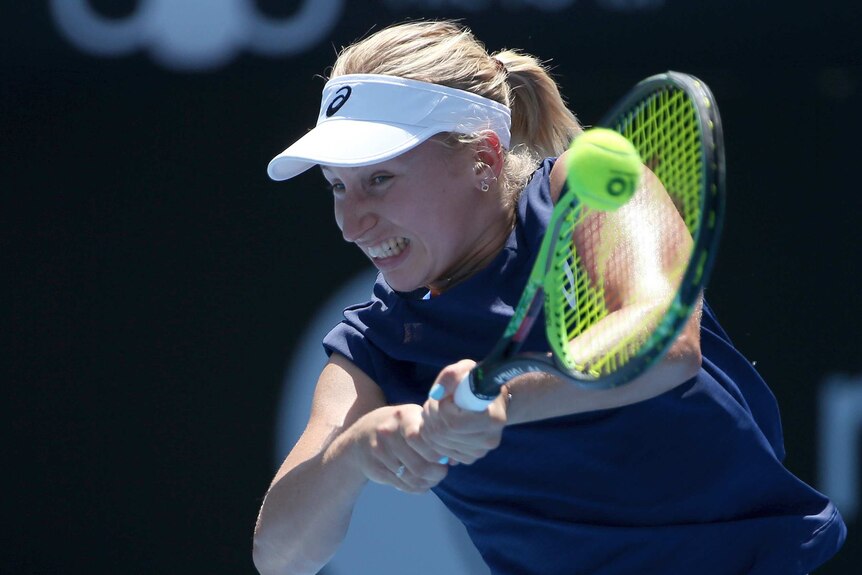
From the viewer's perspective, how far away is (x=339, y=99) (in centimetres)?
198

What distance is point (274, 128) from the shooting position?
3371 millimetres

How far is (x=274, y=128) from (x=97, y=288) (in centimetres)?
63

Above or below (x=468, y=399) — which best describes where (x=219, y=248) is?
below

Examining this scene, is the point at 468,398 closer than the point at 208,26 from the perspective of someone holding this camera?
Yes

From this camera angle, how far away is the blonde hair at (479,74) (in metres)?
1.97

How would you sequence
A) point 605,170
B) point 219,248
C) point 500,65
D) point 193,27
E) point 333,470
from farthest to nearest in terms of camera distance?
point 219,248 → point 193,27 → point 500,65 → point 333,470 → point 605,170

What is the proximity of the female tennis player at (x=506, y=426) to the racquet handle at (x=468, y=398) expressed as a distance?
0.28 m

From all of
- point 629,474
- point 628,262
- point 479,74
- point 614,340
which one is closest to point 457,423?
point 614,340

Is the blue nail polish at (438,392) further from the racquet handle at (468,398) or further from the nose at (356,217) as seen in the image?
the nose at (356,217)

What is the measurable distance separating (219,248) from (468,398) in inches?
77.2

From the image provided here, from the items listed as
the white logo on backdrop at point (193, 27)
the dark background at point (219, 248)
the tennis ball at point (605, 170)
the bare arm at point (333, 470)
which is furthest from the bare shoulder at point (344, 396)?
the white logo on backdrop at point (193, 27)

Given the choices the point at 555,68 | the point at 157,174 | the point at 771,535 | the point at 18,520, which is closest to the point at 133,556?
the point at 18,520

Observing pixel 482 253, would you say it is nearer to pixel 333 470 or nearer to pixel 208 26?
pixel 333 470

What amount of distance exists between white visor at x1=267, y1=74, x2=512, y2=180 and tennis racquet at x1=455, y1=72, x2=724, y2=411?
0.98 feet
